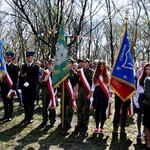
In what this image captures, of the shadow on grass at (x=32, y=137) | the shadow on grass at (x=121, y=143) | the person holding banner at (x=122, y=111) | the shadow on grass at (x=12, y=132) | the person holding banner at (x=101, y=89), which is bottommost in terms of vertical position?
the shadow on grass at (x=121, y=143)

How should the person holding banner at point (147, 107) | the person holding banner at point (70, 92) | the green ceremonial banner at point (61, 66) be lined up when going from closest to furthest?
the person holding banner at point (147, 107) < the green ceremonial banner at point (61, 66) < the person holding banner at point (70, 92)

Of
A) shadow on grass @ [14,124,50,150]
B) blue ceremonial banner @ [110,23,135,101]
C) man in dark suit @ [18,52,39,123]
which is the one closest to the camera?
shadow on grass @ [14,124,50,150]

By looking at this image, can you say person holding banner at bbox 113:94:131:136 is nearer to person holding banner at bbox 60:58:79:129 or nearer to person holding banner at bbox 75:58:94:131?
person holding banner at bbox 75:58:94:131

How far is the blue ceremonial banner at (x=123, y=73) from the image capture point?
616cm

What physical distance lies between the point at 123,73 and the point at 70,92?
5.72ft

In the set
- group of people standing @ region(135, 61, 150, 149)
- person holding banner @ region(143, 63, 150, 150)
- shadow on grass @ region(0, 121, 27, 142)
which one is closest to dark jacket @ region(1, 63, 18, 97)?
shadow on grass @ region(0, 121, 27, 142)

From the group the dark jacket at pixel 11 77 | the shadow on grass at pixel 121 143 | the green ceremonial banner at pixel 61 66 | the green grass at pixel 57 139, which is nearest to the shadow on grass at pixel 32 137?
the green grass at pixel 57 139

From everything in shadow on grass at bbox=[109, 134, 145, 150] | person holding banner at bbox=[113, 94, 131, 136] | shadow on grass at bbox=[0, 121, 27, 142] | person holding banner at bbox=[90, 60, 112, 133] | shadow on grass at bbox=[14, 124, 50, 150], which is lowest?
shadow on grass at bbox=[109, 134, 145, 150]

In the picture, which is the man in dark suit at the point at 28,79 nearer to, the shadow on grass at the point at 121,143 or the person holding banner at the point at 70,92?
the person holding banner at the point at 70,92

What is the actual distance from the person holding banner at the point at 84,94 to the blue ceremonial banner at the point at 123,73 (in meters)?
0.78

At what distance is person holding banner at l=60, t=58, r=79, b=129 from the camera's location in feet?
23.4

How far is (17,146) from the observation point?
5711 mm

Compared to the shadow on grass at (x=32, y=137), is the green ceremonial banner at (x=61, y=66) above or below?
above

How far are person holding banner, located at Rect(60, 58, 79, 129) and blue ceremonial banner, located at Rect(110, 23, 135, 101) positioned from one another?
126cm
